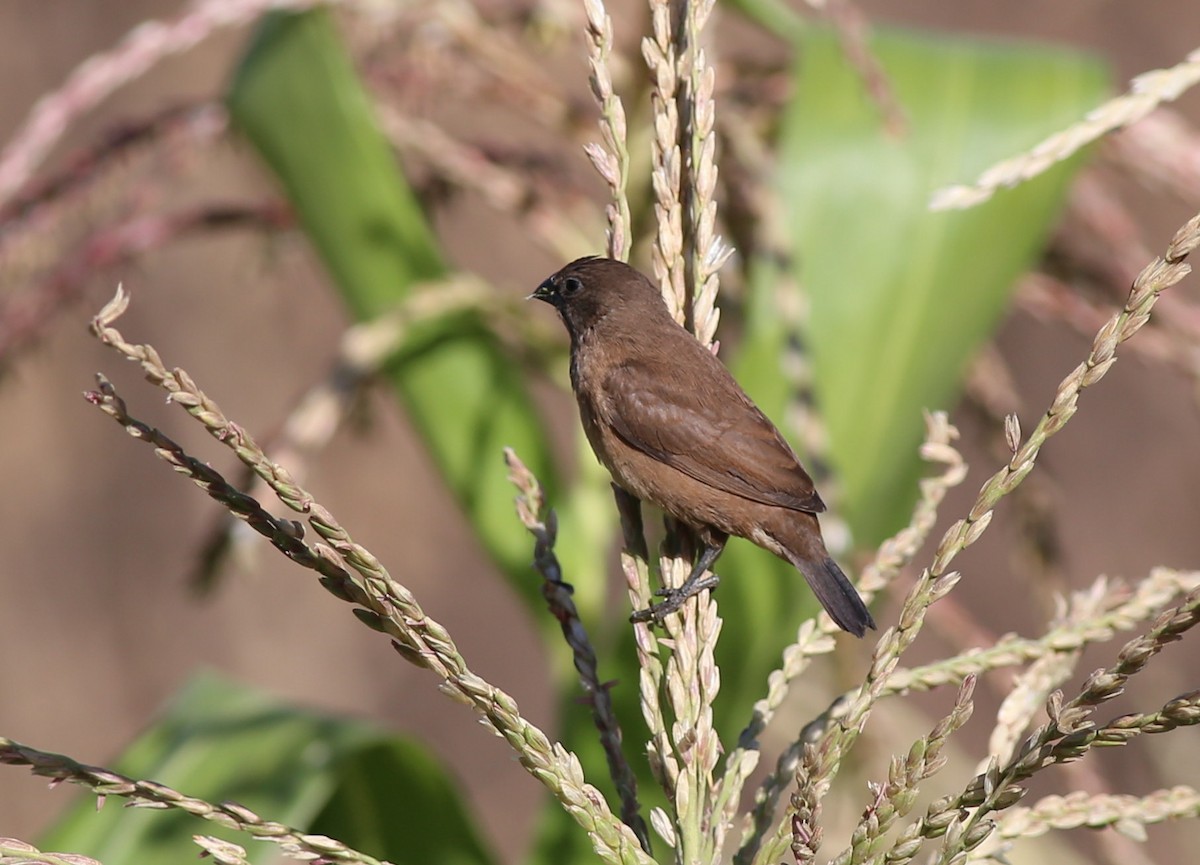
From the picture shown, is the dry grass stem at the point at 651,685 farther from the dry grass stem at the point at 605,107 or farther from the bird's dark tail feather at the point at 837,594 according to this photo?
the dry grass stem at the point at 605,107

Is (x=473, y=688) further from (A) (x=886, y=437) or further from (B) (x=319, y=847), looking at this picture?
(A) (x=886, y=437)

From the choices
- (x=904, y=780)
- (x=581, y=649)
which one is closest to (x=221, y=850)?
(x=581, y=649)

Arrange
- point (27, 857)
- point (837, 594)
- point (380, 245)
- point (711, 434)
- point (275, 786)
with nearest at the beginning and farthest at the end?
1. point (27, 857)
2. point (837, 594)
3. point (275, 786)
4. point (711, 434)
5. point (380, 245)

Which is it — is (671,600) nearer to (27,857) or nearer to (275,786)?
(27,857)

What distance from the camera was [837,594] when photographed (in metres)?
1.63

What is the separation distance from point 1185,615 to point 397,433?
14.8ft

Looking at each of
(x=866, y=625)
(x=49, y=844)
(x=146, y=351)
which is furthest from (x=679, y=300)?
(x=49, y=844)

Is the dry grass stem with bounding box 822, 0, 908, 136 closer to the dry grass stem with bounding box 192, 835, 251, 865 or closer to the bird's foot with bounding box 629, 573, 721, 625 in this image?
the bird's foot with bounding box 629, 573, 721, 625

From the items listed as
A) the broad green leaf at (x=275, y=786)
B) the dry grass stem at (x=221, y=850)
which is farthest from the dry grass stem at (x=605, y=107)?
the broad green leaf at (x=275, y=786)

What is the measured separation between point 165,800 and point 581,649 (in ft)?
1.22

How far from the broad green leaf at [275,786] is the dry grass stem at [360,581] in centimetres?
78

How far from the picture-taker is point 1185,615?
866 mm

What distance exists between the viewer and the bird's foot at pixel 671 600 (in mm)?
1198

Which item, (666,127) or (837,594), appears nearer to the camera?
(666,127)
